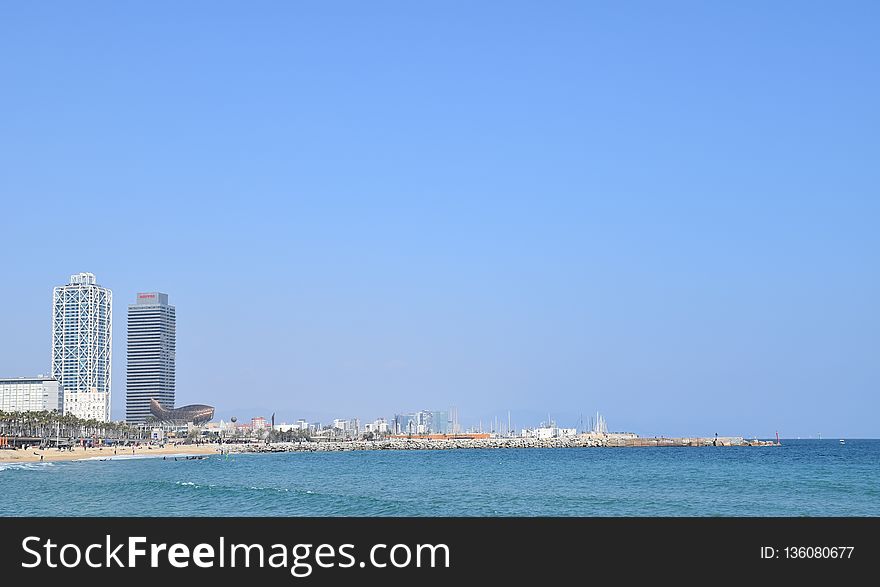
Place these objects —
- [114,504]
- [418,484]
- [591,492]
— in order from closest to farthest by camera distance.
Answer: [114,504] → [591,492] → [418,484]

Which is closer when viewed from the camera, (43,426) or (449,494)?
(449,494)

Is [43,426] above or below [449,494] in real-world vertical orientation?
below

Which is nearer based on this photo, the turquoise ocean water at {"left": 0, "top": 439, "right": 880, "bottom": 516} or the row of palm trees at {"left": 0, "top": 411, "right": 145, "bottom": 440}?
the turquoise ocean water at {"left": 0, "top": 439, "right": 880, "bottom": 516}

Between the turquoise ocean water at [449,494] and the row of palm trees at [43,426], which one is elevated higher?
the turquoise ocean water at [449,494]

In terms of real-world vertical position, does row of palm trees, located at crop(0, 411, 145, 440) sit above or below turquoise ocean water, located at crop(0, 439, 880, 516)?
below

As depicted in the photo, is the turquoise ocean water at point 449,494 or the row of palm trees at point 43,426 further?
the row of palm trees at point 43,426
